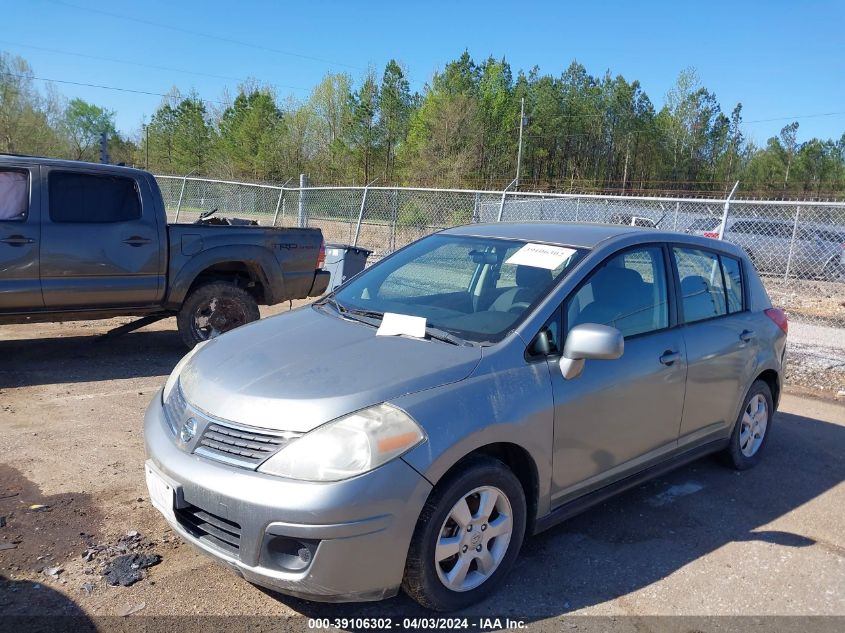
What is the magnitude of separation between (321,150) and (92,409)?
4752cm

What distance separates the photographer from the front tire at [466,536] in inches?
104

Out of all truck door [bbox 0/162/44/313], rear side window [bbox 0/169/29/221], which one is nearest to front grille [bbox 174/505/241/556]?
truck door [bbox 0/162/44/313]

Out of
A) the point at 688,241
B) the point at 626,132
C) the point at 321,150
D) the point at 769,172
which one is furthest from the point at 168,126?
the point at 688,241

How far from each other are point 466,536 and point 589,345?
3.29ft

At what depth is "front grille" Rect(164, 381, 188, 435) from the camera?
116 inches

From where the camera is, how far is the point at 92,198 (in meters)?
6.39

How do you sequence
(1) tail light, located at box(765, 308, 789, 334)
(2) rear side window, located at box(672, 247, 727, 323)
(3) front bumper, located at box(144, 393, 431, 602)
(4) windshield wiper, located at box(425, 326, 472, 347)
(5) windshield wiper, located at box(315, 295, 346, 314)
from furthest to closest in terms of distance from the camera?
(1) tail light, located at box(765, 308, 789, 334) < (2) rear side window, located at box(672, 247, 727, 323) < (5) windshield wiper, located at box(315, 295, 346, 314) < (4) windshield wiper, located at box(425, 326, 472, 347) < (3) front bumper, located at box(144, 393, 431, 602)

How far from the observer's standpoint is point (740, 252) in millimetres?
4875

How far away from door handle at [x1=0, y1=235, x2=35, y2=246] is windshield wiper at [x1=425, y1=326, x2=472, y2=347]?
4491 millimetres

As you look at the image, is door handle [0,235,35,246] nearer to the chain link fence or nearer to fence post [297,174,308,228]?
the chain link fence

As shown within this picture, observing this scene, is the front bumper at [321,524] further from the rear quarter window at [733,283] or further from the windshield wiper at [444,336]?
the rear quarter window at [733,283]

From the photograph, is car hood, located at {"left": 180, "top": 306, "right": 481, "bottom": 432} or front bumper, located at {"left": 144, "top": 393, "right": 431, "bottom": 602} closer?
front bumper, located at {"left": 144, "top": 393, "right": 431, "bottom": 602}

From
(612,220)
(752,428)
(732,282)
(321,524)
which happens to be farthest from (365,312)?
(612,220)

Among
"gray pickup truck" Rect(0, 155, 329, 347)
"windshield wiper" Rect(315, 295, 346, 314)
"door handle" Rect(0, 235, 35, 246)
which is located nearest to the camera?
"windshield wiper" Rect(315, 295, 346, 314)
